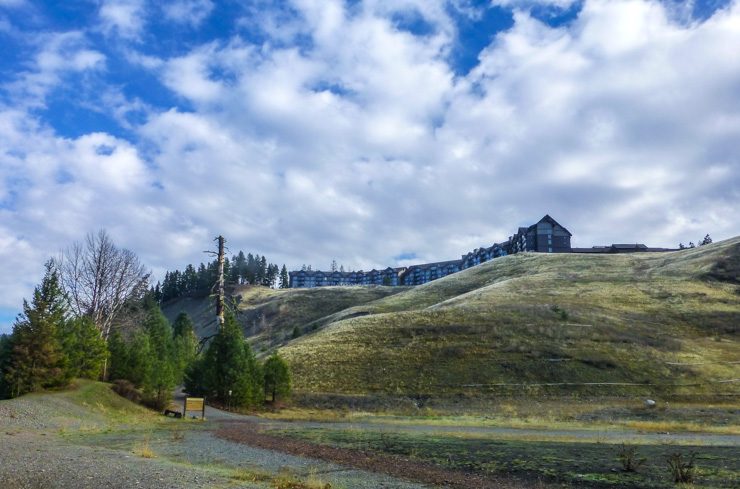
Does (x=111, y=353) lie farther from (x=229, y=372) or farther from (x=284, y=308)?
(x=284, y=308)

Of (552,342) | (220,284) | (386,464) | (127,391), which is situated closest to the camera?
(386,464)

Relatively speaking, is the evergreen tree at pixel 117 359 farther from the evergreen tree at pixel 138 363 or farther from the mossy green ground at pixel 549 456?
the mossy green ground at pixel 549 456

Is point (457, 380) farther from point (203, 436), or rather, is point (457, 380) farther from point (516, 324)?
point (203, 436)

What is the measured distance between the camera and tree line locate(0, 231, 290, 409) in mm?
30000

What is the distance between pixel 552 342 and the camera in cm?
6059

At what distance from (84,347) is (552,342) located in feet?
150

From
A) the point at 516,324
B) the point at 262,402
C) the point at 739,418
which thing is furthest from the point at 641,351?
the point at 262,402

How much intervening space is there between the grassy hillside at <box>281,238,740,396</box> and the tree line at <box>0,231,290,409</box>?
1176 centimetres

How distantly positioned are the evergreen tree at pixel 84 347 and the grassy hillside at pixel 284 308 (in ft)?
251

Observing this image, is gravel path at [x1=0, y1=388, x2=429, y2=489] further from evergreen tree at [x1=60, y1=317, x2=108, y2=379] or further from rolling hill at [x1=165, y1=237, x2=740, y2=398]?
rolling hill at [x1=165, y1=237, x2=740, y2=398]

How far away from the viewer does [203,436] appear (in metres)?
23.2

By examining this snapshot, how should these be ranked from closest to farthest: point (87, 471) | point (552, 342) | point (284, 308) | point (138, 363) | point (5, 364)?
point (87, 471) < point (5, 364) < point (138, 363) < point (552, 342) < point (284, 308)

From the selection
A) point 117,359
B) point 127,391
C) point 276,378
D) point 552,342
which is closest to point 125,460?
point 127,391

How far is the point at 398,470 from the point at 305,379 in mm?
40539
